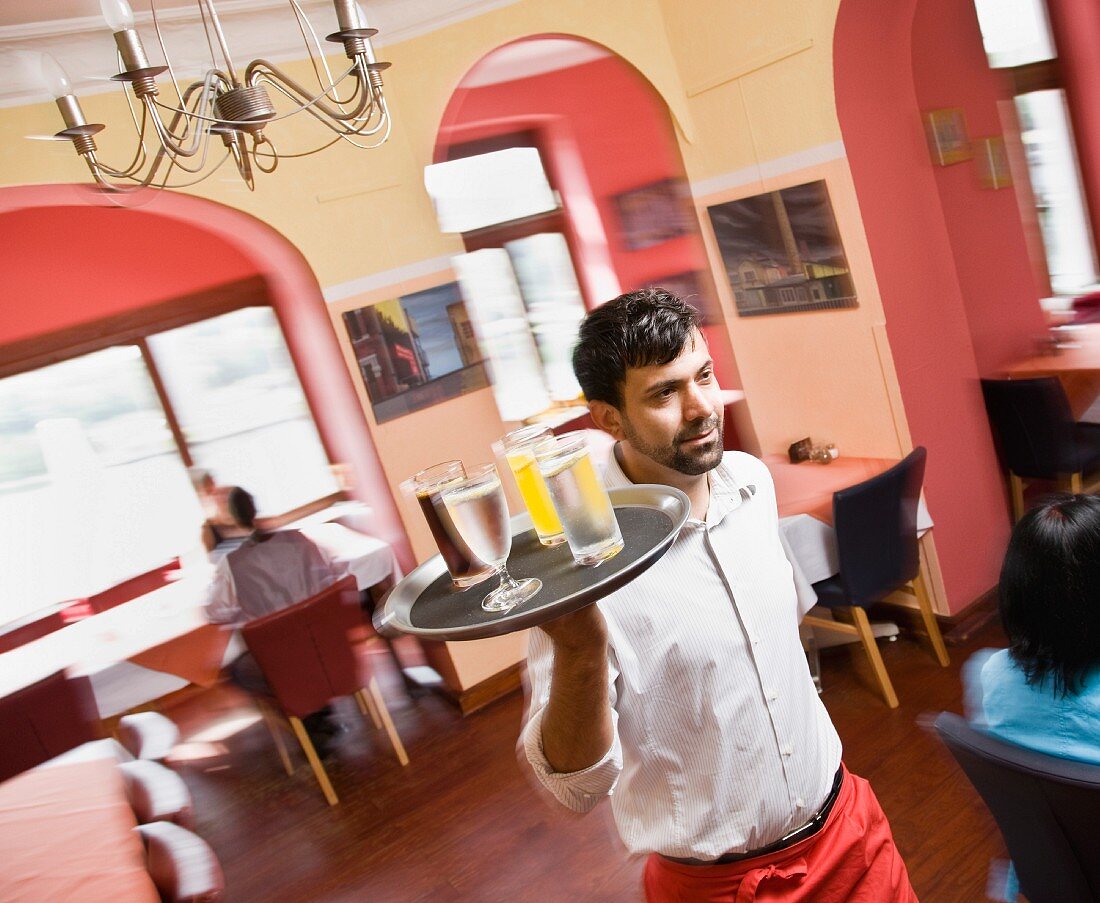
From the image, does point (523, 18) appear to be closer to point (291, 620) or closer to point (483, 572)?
point (291, 620)

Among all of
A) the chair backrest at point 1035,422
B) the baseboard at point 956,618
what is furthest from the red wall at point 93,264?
the chair backrest at point 1035,422

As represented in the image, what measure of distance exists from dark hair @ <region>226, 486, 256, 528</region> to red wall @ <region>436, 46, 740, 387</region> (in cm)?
226

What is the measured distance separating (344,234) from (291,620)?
1774mm

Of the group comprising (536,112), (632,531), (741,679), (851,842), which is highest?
(536,112)

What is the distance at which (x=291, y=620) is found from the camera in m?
3.90

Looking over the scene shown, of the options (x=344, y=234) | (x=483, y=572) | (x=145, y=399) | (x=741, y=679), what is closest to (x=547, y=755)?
Result: (x=483, y=572)

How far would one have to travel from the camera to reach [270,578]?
469cm

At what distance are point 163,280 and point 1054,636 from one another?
484 centimetres

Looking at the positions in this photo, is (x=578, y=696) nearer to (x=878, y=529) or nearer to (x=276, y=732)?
(x=878, y=529)

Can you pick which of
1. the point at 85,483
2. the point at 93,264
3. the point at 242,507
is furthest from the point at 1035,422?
the point at 85,483

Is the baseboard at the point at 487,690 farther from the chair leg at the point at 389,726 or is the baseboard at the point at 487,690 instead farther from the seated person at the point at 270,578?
the seated person at the point at 270,578

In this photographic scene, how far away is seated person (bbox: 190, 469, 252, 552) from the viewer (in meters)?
5.38

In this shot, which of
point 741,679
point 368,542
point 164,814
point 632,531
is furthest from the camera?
point 368,542

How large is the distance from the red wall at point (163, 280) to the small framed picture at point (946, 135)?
9.58 feet
